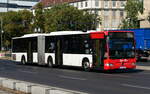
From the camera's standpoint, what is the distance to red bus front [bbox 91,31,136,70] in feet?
85.5

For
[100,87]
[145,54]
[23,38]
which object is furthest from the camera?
[145,54]

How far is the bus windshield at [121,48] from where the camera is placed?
85.8 feet

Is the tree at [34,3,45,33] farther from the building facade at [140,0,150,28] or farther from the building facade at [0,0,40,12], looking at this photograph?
the building facade at [0,0,40,12]

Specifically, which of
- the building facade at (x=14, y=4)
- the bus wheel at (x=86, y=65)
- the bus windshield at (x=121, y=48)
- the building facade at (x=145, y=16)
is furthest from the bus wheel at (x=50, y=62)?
the building facade at (x=14, y=4)

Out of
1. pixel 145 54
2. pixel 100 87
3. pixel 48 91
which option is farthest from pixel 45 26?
pixel 48 91

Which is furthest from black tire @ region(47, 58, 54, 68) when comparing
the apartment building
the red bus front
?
the apartment building

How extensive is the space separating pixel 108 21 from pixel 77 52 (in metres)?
105

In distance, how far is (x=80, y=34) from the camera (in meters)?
29.0

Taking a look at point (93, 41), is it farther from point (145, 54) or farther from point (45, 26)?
point (45, 26)

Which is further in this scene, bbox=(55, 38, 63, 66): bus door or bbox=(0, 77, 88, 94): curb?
bbox=(55, 38, 63, 66): bus door

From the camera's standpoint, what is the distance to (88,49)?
27938mm

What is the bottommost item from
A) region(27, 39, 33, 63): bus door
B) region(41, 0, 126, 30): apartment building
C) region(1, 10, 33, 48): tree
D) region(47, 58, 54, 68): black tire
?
region(47, 58, 54, 68): black tire

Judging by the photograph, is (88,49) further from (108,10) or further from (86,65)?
(108,10)

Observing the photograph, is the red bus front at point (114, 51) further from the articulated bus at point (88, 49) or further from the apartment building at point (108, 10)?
the apartment building at point (108, 10)
